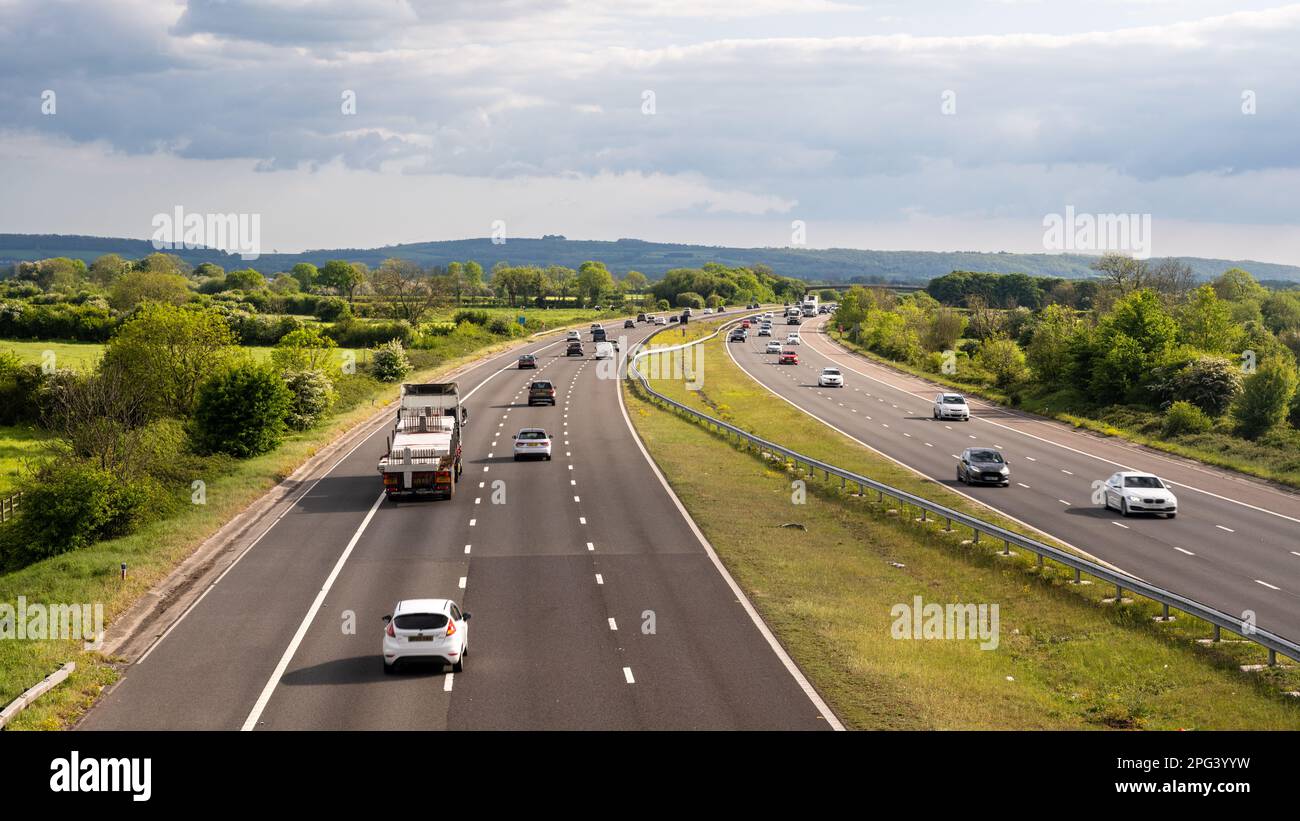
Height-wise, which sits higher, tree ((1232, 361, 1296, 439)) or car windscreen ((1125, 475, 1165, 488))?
tree ((1232, 361, 1296, 439))

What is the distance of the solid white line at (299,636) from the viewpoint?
20172 millimetres

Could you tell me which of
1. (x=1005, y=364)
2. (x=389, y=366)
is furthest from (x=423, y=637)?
(x=1005, y=364)

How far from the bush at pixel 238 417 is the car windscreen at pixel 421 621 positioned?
1294 inches

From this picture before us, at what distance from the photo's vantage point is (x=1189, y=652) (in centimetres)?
2338

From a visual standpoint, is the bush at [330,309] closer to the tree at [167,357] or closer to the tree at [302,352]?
the tree at [302,352]

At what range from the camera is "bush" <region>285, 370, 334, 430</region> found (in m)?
61.7

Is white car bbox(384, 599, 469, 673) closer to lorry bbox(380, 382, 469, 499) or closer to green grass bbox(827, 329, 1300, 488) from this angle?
lorry bbox(380, 382, 469, 499)

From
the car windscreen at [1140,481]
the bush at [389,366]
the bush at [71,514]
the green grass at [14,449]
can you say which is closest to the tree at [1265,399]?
the car windscreen at [1140,481]

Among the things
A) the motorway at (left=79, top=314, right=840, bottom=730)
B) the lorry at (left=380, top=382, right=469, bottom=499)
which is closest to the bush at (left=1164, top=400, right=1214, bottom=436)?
the motorway at (left=79, top=314, right=840, bottom=730)

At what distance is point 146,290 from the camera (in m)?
150

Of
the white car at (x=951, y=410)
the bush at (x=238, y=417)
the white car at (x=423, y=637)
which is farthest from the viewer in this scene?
the white car at (x=951, y=410)

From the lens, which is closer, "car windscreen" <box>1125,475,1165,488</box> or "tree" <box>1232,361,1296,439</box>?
"car windscreen" <box>1125,475,1165,488</box>

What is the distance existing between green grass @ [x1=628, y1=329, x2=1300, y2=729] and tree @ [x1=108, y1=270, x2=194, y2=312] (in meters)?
123
